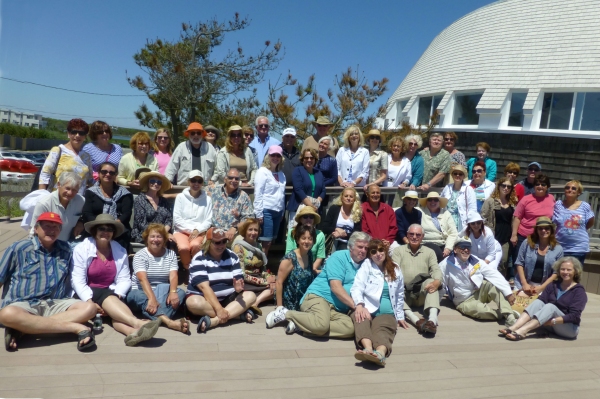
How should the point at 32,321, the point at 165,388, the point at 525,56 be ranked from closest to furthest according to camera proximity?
the point at 165,388, the point at 32,321, the point at 525,56

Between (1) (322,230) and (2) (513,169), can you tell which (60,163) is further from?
(2) (513,169)

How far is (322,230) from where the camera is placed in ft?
19.2

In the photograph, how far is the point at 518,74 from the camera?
61.4 ft

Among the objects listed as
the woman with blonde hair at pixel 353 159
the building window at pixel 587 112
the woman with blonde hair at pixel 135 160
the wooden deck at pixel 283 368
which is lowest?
the wooden deck at pixel 283 368

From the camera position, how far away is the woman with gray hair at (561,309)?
5.07 metres

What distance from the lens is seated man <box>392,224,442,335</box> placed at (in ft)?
Result: 17.5

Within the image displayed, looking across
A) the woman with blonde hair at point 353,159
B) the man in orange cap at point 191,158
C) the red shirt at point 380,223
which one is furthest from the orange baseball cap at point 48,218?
the woman with blonde hair at point 353,159

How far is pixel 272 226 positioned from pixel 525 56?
1734cm

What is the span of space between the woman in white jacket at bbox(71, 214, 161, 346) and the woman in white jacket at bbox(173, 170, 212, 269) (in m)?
0.78

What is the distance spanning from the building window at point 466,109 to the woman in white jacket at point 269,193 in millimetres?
15848

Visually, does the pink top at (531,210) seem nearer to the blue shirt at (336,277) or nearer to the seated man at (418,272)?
the seated man at (418,272)

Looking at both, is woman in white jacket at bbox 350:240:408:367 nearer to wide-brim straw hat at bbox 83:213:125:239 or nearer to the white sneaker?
the white sneaker

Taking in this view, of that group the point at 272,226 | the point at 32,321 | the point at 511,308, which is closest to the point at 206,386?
the point at 32,321

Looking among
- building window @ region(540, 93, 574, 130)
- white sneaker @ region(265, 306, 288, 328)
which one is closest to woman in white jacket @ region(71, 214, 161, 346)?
white sneaker @ region(265, 306, 288, 328)
